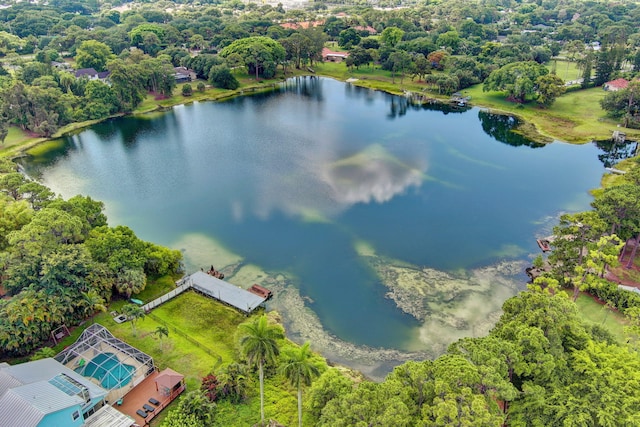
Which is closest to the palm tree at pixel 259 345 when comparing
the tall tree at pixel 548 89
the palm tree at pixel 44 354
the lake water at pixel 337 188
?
the lake water at pixel 337 188

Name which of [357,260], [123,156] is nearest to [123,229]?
[357,260]

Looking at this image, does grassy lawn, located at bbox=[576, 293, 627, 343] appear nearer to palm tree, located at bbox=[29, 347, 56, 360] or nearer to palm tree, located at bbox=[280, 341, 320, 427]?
palm tree, located at bbox=[280, 341, 320, 427]

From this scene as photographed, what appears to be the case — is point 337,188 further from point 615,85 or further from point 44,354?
point 615,85

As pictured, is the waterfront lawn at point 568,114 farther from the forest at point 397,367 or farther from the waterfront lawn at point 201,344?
the waterfront lawn at point 201,344

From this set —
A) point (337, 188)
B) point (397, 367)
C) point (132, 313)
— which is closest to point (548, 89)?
point (337, 188)

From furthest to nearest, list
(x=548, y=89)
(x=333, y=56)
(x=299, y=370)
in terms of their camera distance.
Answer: (x=333, y=56)
(x=548, y=89)
(x=299, y=370)

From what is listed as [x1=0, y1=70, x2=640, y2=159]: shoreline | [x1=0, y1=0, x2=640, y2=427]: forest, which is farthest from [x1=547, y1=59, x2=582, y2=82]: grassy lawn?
[x1=0, y1=70, x2=640, y2=159]: shoreline
